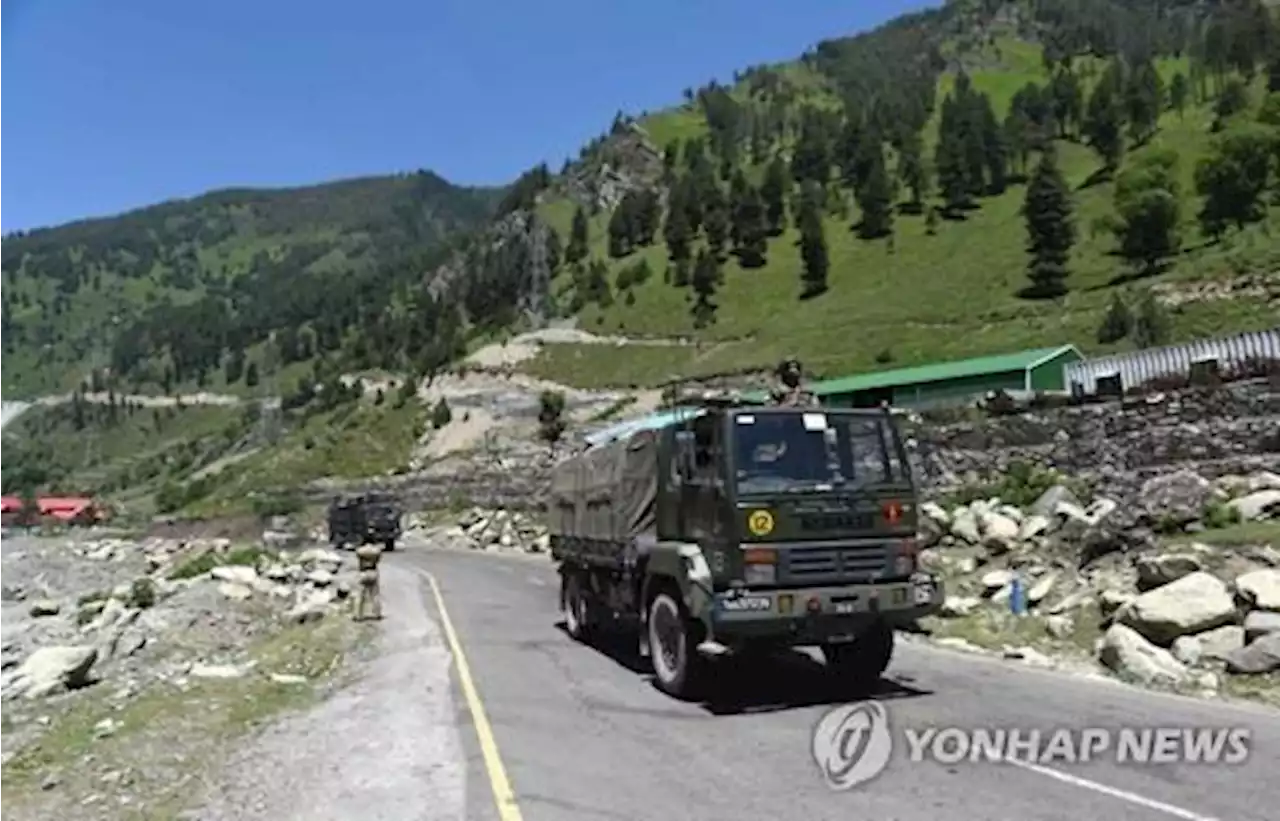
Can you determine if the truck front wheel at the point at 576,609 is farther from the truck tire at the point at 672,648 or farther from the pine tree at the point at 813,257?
the pine tree at the point at 813,257

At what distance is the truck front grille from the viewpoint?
1296 cm

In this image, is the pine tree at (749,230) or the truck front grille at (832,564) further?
the pine tree at (749,230)

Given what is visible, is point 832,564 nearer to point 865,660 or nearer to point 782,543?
point 782,543

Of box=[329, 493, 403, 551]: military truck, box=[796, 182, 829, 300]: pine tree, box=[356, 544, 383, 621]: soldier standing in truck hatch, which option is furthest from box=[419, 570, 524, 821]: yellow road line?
box=[796, 182, 829, 300]: pine tree

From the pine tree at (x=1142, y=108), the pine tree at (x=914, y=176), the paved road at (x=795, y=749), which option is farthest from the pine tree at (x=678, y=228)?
the paved road at (x=795, y=749)

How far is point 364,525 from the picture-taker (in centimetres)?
5944

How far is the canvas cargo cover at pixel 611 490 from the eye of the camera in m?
16.0

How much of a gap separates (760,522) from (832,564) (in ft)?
3.00

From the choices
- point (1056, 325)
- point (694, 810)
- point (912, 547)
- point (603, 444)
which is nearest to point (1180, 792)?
point (694, 810)

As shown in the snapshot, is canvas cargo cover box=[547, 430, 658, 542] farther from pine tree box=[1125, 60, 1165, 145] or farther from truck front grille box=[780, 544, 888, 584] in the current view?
pine tree box=[1125, 60, 1165, 145]

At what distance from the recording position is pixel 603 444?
1947 cm

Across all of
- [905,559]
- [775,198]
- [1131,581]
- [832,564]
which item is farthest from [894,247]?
[832,564]

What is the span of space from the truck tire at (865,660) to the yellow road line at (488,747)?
4151 millimetres

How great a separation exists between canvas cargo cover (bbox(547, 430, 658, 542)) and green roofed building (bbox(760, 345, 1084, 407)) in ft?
88.9
